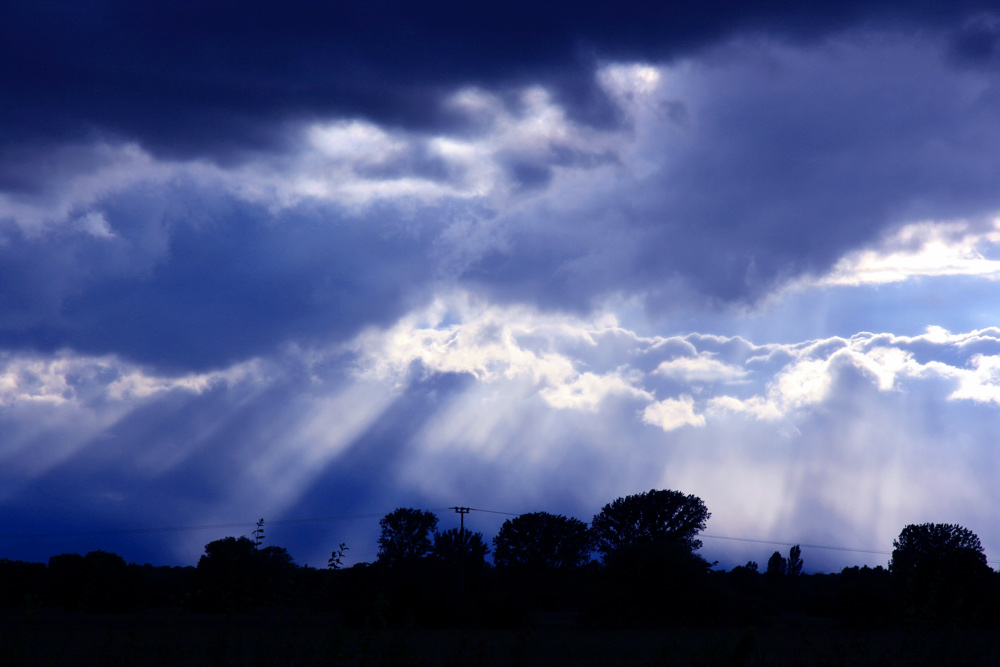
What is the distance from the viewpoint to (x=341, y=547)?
47.1ft

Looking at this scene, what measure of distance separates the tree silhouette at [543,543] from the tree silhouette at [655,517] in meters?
7.90

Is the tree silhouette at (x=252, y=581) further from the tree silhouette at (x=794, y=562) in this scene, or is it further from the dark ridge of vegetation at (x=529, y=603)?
the tree silhouette at (x=794, y=562)

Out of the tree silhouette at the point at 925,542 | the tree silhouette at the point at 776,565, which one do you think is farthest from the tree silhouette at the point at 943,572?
the tree silhouette at the point at 776,565

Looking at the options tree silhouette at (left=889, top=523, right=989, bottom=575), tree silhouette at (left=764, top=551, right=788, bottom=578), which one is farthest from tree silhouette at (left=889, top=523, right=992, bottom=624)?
tree silhouette at (left=764, top=551, right=788, bottom=578)

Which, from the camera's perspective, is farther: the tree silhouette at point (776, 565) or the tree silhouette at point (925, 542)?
the tree silhouette at point (776, 565)

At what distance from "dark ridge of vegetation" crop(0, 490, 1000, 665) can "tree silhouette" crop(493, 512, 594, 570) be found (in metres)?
4.28

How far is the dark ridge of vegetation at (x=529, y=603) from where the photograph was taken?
15219mm

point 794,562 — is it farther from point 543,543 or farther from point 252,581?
point 252,581

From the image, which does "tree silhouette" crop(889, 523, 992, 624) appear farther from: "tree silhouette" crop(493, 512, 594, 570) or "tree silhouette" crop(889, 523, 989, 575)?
"tree silhouette" crop(493, 512, 594, 570)

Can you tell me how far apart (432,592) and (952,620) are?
50.6 metres

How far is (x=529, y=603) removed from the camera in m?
77.4

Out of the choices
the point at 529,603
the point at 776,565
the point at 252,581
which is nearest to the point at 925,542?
the point at 776,565

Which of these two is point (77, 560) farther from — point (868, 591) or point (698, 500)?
point (698, 500)

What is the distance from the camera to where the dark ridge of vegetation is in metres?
15.2
